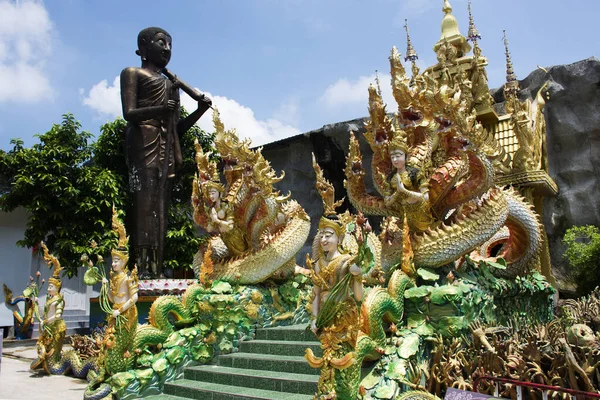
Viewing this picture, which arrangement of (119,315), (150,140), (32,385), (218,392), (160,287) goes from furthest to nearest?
1. (150,140)
2. (160,287)
3. (32,385)
4. (119,315)
5. (218,392)

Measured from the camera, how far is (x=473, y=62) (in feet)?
33.1

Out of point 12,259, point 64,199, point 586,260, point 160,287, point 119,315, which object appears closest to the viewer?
point 119,315

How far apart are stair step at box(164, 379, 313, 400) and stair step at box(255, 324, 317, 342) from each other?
0.89 m

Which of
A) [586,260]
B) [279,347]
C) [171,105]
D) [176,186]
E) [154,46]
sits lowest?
[279,347]

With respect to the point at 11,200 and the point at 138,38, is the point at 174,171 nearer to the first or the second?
the point at 138,38

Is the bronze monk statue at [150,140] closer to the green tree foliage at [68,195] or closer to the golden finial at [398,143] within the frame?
the green tree foliage at [68,195]

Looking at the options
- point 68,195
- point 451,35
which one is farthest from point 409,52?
point 68,195

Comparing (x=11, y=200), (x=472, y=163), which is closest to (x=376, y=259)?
(x=472, y=163)

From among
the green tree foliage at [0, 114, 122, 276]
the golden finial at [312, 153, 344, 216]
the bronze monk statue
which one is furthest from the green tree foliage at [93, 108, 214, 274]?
the golden finial at [312, 153, 344, 216]

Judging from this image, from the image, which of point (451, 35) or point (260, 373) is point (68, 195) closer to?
point (260, 373)

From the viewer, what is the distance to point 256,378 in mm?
4844

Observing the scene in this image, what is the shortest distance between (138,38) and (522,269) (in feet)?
22.5

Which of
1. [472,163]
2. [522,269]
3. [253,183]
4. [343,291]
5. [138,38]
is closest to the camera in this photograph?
[343,291]

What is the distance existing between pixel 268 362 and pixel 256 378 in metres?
0.35
